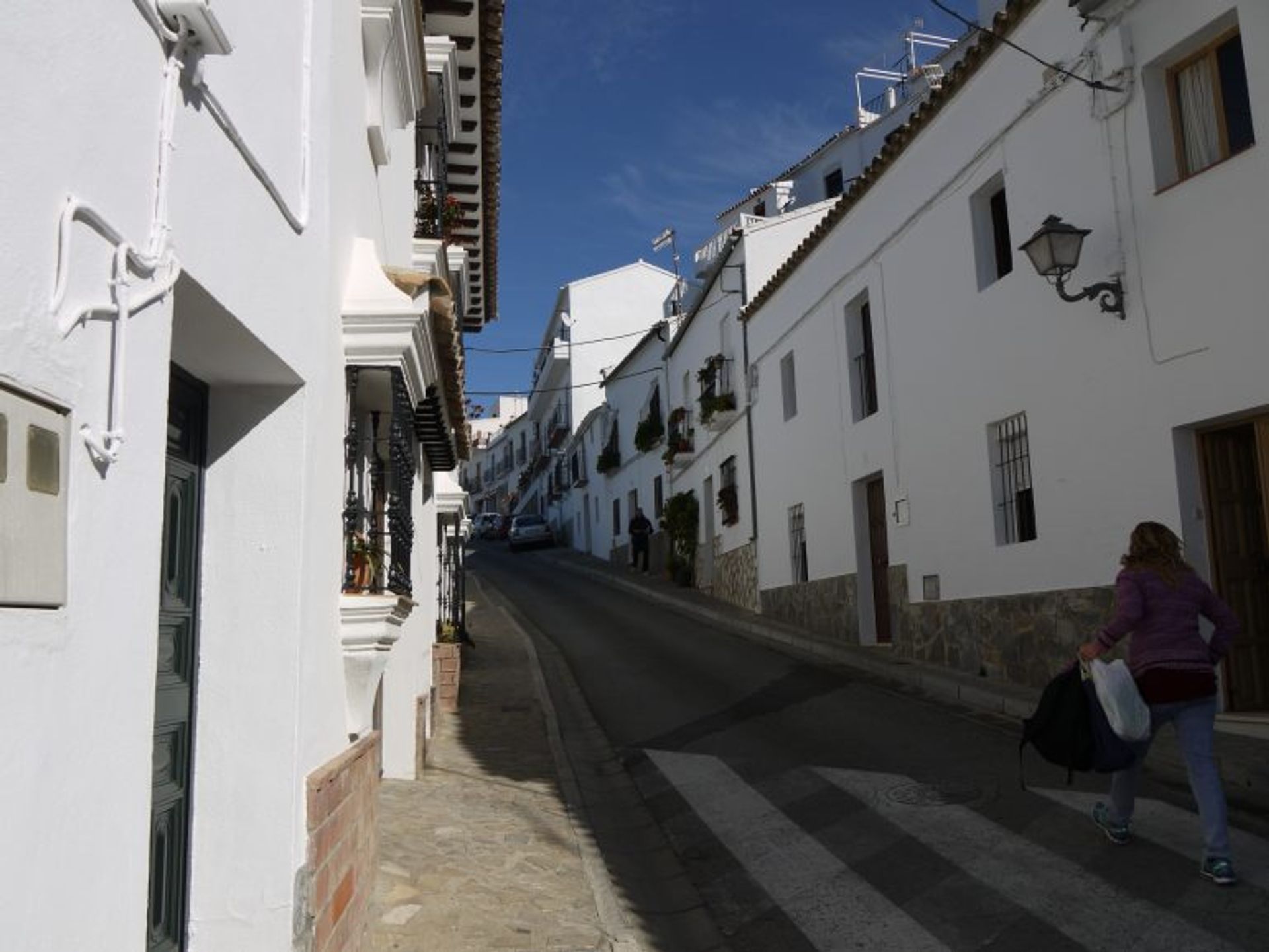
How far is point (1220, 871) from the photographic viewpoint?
4.91m

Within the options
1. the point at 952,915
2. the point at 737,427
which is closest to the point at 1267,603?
the point at 952,915

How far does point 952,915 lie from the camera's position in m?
4.94

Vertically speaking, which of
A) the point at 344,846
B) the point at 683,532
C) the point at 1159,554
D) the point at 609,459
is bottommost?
the point at 344,846

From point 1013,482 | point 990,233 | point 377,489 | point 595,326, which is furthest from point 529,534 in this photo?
point 377,489

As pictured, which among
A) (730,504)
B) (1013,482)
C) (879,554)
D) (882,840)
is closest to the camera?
(882,840)

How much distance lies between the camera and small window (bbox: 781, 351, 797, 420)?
17.3m


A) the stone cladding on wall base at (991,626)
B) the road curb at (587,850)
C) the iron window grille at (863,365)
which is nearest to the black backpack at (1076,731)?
the road curb at (587,850)

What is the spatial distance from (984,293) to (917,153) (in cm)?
231

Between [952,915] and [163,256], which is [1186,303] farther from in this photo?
[163,256]

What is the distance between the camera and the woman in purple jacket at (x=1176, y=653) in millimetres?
4953

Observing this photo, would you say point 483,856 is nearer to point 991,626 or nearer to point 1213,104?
point 991,626

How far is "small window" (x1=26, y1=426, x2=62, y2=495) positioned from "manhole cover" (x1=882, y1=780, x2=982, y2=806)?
5.77 m

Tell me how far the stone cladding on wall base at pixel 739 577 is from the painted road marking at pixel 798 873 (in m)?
10.9

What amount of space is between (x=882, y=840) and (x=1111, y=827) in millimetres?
1191
